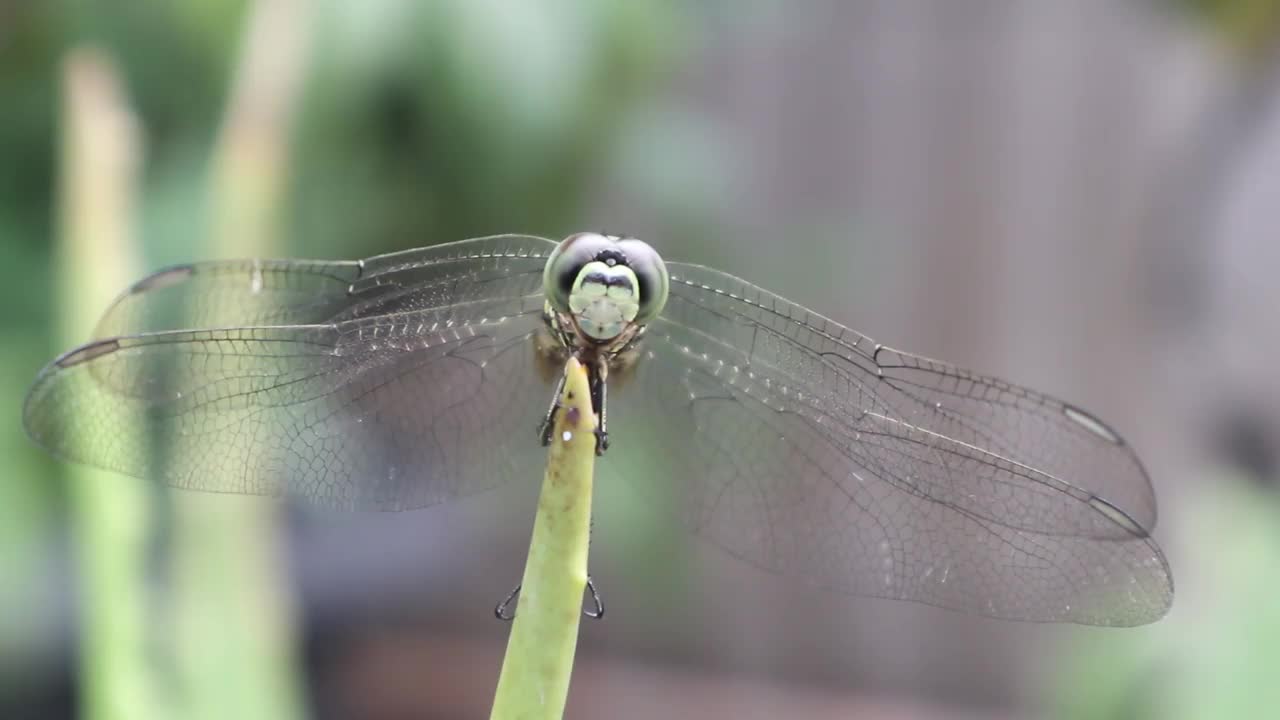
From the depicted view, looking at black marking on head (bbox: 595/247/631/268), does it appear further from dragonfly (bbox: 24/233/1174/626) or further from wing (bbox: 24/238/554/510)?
wing (bbox: 24/238/554/510)

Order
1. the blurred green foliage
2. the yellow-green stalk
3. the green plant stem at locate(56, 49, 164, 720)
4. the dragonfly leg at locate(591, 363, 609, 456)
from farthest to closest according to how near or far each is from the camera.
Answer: the blurred green foliage
the yellow-green stalk
the green plant stem at locate(56, 49, 164, 720)
the dragonfly leg at locate(591, 363, 609, 456)

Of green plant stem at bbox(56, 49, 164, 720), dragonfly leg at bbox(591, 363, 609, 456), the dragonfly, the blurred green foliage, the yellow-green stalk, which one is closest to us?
dragonfly leg at bbox(591, 363, 609, 456)

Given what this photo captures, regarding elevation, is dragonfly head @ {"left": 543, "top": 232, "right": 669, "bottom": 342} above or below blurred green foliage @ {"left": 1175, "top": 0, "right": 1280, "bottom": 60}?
below

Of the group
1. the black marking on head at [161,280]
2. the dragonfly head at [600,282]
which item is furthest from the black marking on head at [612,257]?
the black marking on head at [161,280]

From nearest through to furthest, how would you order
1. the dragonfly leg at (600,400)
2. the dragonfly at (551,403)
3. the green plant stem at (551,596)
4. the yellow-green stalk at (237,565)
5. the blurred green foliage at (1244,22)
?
the green plant stem at (551,596)
the dragonfly leg at (600,400)
the dragonfly at (551,403)
the yellow-green stalk at (237,565)
the blurred green foliage at (1244,22)

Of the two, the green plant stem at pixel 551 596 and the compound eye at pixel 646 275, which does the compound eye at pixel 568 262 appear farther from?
the green plant stem at pixel 551 596

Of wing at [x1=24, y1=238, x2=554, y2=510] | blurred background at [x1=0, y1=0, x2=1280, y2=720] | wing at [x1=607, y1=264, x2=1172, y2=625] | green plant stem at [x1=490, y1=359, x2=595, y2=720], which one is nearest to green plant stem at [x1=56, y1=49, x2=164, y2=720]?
blurred background at [x1=0, y1=0, x2=1280, y2=720]

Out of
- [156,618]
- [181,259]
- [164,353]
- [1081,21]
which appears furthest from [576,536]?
[1081,21]
